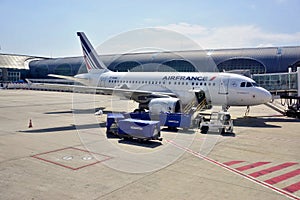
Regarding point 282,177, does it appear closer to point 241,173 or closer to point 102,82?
point 241,173

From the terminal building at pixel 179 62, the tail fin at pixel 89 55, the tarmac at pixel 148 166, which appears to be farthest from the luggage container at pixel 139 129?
the terminal building at pixel 179 62

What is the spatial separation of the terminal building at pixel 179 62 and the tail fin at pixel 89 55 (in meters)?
39.0

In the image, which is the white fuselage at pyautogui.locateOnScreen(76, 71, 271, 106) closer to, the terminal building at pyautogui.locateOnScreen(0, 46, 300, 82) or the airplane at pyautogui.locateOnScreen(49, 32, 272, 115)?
the airplane at pyautogui.locateOnScreen(49, 32, 272, 115)

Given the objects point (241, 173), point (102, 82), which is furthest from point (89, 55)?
point (241, 173)

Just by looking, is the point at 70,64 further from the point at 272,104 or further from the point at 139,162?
the point at 139,162

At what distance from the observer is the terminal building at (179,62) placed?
7550 centimetres

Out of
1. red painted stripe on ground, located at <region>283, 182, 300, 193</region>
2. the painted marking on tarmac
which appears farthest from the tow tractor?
red painted stripe on ground, located at <region>283, 182, 300, 193</region>

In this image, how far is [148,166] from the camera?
11.7m

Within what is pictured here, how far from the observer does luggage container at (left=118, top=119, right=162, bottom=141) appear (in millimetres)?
A: 15625

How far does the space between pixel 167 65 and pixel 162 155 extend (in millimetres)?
80098

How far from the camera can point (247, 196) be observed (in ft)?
28.7

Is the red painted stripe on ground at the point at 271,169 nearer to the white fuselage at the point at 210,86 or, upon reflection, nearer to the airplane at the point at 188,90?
the airplane at the point at 188,90

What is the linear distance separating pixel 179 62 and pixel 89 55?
58803 mm

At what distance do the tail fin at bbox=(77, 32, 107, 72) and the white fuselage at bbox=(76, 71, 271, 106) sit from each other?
10.6 meters
